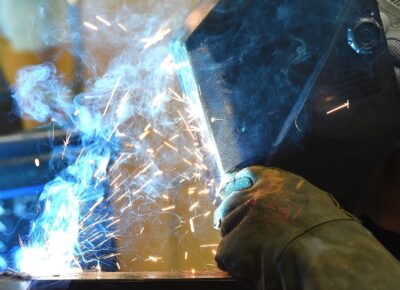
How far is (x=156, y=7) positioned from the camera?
250cm

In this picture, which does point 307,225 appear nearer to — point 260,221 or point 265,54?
point 260,221

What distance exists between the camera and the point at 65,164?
2.55 metres

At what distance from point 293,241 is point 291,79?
655 millimetres

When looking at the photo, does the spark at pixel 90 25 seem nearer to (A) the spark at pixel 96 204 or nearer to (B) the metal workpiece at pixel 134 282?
(A) the spark at pixel 96 204

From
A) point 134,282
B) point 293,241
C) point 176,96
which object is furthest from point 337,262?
point 176,96

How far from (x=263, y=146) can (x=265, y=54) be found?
1.08 ft

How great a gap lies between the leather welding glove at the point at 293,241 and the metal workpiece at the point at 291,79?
0.22 metres

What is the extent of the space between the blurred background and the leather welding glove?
47.1 inches

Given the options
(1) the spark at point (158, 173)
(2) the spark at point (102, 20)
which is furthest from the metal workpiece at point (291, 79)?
(2) the spark at point (102, 20)

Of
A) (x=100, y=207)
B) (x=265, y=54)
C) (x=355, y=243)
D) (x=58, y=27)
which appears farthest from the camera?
(x=58, y=27)

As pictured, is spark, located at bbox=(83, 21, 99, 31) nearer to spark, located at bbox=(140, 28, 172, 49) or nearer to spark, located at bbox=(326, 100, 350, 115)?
spark, located at bbox=(140, 28, 172, 49)

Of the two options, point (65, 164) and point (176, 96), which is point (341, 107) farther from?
point (65, 164)

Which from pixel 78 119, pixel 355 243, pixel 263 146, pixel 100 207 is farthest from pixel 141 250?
pixel 355 243

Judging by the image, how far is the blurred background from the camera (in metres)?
2.55
